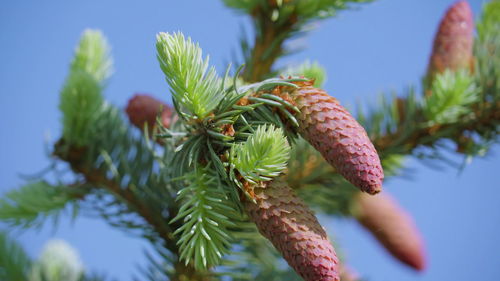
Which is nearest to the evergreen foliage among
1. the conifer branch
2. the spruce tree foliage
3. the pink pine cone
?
the spruce tree foliage

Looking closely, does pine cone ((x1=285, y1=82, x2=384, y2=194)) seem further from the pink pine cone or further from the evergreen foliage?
the evergreen foliage

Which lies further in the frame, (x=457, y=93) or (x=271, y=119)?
(x=457, y=93)

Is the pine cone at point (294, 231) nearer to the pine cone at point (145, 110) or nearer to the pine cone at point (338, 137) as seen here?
the pine cone at point (338, 137)

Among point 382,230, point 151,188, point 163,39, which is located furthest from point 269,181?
point 382,230

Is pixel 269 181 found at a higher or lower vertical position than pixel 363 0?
lower

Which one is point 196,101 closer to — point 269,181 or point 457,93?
point 269,181
